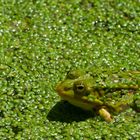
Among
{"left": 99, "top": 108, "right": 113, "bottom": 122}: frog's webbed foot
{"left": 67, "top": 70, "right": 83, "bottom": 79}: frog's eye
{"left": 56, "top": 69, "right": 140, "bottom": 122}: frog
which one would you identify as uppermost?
{"left": 67, "top": 70, "right": 83, "bottom": 79}: frog's eye

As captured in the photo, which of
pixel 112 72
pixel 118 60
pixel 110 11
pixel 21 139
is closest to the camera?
pixel 21 139

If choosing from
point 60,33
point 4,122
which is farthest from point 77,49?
point 4,122

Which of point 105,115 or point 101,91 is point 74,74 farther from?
point 105,115

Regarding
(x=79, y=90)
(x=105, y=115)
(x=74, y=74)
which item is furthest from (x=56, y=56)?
(x=105, y=115)

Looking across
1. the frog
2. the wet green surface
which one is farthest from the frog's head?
the wet green surface

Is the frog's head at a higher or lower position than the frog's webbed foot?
higher

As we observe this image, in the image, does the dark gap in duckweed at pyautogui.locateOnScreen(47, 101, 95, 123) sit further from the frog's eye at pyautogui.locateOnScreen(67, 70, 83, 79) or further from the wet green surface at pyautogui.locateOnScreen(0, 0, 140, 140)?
the frog's eye at pyautogui.locateOnScreen(67, 70, 83, 79)

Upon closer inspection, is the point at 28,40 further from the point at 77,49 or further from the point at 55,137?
the point at 55,137
